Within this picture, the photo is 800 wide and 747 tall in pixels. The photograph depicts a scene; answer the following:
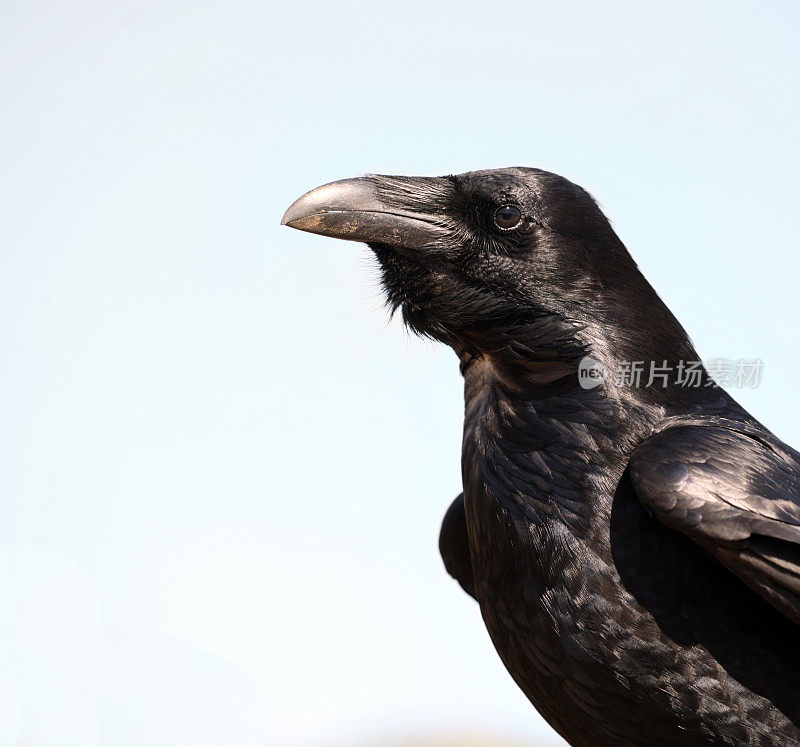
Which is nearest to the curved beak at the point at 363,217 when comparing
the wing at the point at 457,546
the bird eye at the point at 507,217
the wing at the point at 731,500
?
the bird eye at the point at 507,217

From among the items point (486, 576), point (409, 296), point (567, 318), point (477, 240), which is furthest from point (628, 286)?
point (486, 576)

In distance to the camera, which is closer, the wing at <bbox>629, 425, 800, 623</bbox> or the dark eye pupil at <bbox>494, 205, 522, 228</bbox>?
the wing at <bbox>629, 425, 800, 623</bbox>

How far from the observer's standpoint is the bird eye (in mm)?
3391

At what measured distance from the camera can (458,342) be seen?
3531 mm

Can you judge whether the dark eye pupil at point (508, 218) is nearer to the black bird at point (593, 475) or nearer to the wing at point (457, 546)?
the black bird at point (593, 475)

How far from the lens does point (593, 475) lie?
3.17m

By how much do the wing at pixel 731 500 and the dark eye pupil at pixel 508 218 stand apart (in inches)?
35.9

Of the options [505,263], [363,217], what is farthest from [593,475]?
[363,217]

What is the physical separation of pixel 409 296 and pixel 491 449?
643 millimetres

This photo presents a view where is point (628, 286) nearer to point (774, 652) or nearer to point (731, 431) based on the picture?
point (731, 431)

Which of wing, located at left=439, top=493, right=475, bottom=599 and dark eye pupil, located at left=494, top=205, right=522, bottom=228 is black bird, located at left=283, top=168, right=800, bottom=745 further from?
wing, located at left=439, top=493, right=475, bottom=599

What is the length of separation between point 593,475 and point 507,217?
3.20 feet

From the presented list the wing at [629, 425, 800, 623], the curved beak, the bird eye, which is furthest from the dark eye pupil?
the wing at [629, 425, 800, 623]

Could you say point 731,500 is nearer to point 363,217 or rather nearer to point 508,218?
point 508,218
